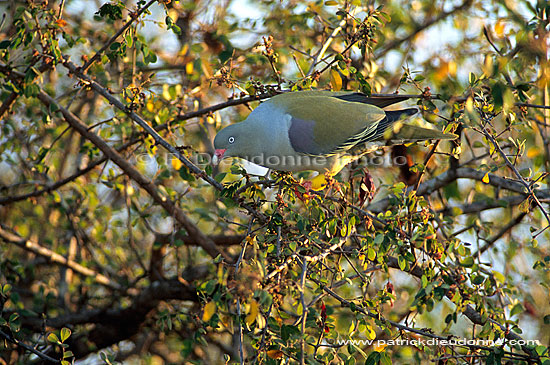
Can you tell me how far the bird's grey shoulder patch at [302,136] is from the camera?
3.15m

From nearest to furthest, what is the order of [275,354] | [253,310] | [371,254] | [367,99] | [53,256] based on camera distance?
[253,310]
[275,354]
[371,254]
[367,99]
[53,256]

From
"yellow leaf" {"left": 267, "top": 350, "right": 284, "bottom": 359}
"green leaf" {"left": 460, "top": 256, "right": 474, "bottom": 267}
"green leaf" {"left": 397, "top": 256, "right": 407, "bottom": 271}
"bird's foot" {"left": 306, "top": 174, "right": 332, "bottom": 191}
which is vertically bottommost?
"yellow leaf" {"left": 267, "top": 350, "right": 284, "bottom": 359}

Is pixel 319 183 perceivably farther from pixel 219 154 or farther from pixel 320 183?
pixel 219 154

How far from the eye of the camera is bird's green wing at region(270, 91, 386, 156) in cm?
317

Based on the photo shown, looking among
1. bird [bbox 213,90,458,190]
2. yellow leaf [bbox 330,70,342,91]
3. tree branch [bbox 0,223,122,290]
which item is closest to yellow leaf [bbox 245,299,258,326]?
bird [bbox 213,90,458,190]

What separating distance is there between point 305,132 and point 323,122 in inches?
5.2

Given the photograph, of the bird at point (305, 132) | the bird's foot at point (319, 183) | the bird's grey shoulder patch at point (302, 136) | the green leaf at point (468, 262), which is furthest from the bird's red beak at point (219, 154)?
the green leaf at point (468, 262)

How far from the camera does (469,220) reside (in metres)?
4.22

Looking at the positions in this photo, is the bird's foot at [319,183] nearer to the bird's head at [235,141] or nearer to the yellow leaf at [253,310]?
the bird's head at [235,141]

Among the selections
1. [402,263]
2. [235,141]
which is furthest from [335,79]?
[402,263]

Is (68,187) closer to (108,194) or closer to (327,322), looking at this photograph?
(108,194)

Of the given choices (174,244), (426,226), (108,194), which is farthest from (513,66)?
(108,194)

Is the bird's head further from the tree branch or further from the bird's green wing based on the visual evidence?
the tree branch

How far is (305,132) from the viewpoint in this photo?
3.18 m
